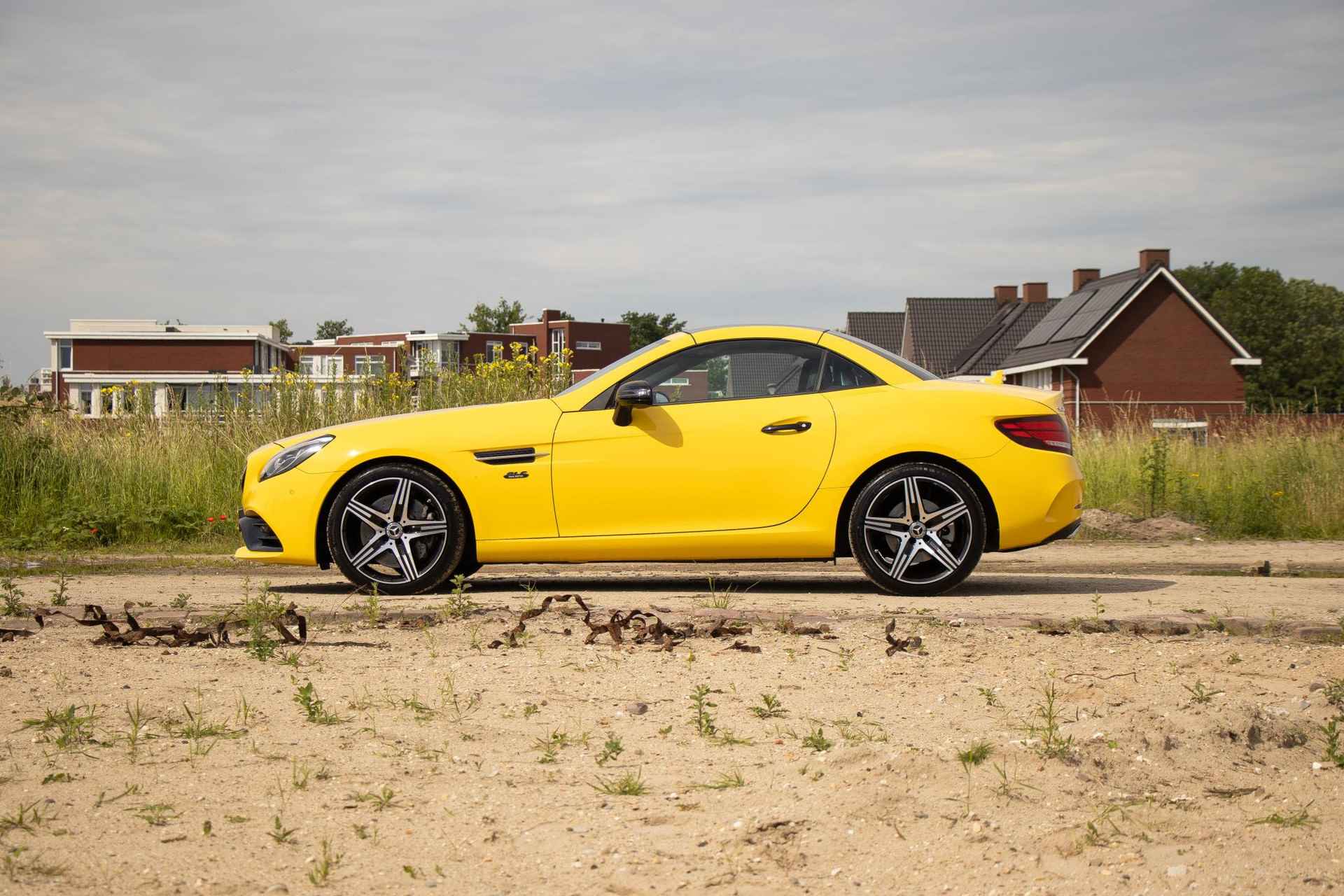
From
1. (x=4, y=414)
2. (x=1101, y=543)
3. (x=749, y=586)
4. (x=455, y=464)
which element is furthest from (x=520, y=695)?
(x=4, y=414)

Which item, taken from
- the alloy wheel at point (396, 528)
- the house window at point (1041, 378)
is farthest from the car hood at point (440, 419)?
the house window at point (1041, 378)

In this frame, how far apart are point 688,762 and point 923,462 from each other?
4.04 meters

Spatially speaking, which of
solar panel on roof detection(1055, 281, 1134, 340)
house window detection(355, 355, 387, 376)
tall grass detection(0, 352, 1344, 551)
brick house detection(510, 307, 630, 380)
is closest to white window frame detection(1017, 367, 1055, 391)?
solar panel on roof detection(1055, 281, 1134, 340)

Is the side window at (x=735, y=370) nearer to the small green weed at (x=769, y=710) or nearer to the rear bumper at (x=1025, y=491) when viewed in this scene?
the rear bumper at (x=1025, y=491)

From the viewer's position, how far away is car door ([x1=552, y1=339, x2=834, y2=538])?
788cm

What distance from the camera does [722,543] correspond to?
7887mm

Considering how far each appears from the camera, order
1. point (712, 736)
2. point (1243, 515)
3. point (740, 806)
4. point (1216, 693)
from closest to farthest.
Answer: point (740, 806), point (712, 736), point (1216, 693), point (1243, 515)

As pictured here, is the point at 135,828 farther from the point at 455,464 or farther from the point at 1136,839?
the point at 455,464

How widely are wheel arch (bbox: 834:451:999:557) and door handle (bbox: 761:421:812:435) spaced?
430 millimetres

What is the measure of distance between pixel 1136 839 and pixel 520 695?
2289 mm

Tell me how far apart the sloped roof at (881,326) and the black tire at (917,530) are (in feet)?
213

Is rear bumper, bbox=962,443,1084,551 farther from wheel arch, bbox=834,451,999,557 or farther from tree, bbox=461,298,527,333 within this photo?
tree, bbox=461,298,527,333

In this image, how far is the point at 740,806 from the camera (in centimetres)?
381

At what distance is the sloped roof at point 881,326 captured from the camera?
72875 mm
